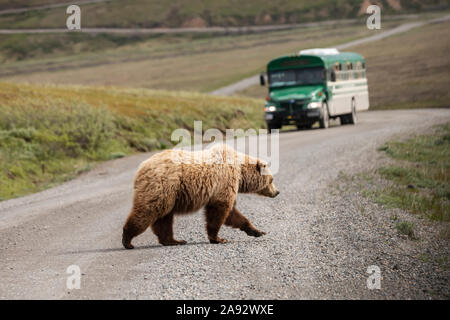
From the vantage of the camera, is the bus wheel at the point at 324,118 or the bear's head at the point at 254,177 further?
the bus wheel at the point at 324,118

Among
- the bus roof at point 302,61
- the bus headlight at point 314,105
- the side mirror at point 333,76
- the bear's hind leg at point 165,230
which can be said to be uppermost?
the bus roof at point 302,61

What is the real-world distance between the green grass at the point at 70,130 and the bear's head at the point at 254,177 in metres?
8.69

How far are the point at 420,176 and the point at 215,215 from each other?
30.0 ft

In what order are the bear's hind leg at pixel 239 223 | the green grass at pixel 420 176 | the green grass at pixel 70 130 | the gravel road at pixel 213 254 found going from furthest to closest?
the green grass at pixel 70 130 < the green grass at pixel 420 176 < the bear's hind leg at pixel 239 223 < the gravel road at pixel 213 254

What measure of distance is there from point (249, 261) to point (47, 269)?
2.45 metres

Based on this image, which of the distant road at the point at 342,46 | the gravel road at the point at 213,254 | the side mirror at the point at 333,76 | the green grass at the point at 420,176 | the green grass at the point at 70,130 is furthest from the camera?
the distant road at the point at 342,46

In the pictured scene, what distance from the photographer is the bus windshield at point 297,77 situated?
2941 cm

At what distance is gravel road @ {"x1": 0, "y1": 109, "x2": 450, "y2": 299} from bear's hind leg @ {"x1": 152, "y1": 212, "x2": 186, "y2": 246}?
0.13 m

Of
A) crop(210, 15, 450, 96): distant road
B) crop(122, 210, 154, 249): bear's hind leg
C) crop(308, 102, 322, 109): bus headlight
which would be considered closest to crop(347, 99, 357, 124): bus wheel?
crop(308, 102, 322, 109): bus headlight

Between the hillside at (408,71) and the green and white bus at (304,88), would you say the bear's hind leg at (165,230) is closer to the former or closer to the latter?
the green and white bus at (304,88)

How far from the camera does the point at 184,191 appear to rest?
8.48 meters

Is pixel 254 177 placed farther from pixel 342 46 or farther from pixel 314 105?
pixel 342 46

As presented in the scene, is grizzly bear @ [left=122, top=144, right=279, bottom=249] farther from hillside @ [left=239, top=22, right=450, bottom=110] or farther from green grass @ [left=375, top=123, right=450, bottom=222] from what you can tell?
hillside @ [left=239, top=22, right=450, bottom=110]

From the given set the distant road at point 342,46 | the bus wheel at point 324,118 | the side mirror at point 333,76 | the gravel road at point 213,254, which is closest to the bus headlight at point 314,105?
the bus wheel at point 324,118
